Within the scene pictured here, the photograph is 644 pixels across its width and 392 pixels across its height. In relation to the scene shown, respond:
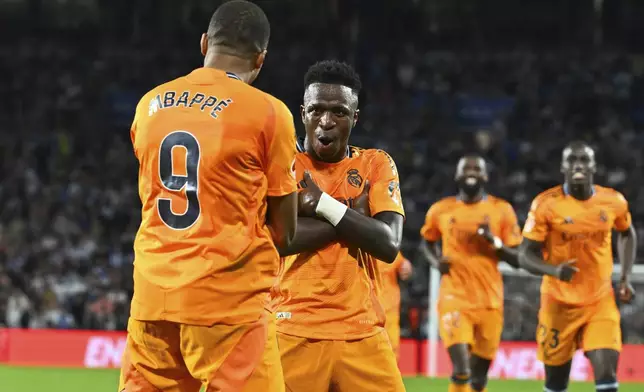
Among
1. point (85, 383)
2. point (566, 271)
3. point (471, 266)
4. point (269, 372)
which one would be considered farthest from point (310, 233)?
point (85, 383)

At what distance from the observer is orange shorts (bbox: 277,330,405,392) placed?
446 centimetres

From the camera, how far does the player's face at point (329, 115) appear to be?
4.57m

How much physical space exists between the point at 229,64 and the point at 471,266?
6954mm

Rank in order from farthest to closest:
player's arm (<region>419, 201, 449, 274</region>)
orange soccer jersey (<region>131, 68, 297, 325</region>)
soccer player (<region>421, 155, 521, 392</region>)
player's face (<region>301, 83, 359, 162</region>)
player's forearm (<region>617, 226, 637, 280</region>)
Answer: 1. player's arm (<region>419, 201, 449, 274</region>)
2. soccer player (<region>421, 155, 521, 392</region>)
3. player's forearm (<region>617, 226, 637, 280</region>)
4. player's face (<region>301, 83, 359, 162</region>)
5. orange soccer jersey (<region>131, 68, 297, 325</region>)

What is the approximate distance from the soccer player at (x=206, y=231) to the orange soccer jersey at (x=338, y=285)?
0.96m

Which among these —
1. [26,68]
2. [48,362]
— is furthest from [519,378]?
[26,68]

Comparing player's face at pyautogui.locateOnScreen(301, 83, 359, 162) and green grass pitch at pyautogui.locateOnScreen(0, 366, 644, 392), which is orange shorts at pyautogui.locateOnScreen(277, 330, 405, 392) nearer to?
player's face at pyautogui.locateOnScreen(301, 83, 359, 162)

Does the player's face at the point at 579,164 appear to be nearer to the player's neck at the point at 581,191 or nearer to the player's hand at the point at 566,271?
the player's neck at the point at 581,191

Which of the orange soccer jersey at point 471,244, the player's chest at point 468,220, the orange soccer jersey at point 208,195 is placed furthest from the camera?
the player's chest at point 468,220

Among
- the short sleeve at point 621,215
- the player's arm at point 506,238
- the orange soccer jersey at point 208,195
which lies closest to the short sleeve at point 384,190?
the orange soccer jersey at point 208,195

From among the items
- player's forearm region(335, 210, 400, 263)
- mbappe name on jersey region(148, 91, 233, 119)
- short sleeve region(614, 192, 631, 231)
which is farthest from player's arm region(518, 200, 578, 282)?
mbappe name on jersey region(148, 91, 233, 119)

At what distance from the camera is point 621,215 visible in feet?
29.3

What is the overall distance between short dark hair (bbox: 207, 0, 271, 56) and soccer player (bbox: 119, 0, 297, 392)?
1.2 inches

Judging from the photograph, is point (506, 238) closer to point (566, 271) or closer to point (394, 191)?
point (566, 271)
